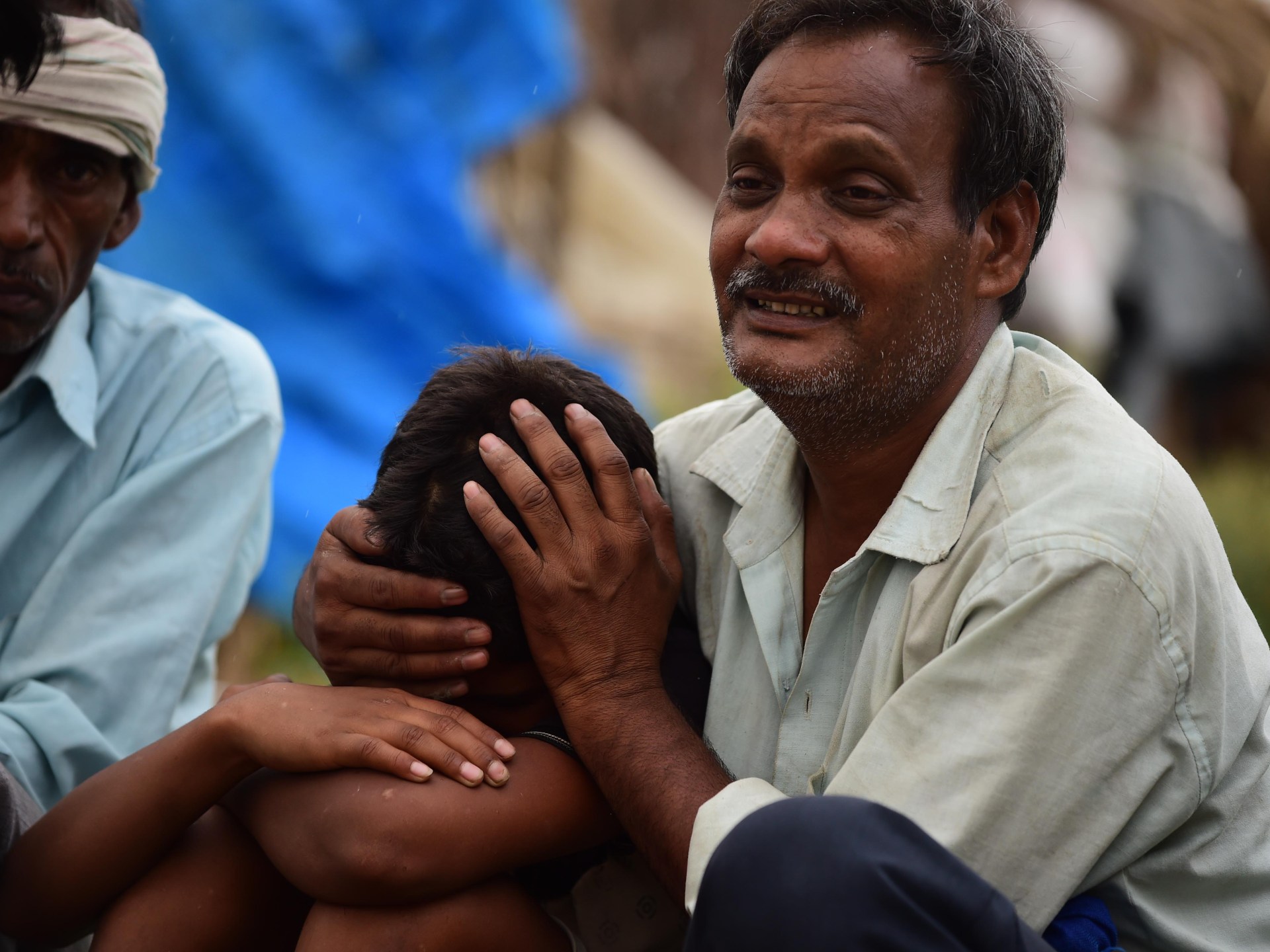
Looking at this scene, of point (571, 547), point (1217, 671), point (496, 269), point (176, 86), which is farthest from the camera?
point (496, 269)

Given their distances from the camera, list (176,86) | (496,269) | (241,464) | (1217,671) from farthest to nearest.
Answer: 1. (496,269)
2. (176,86)
3. (241,464)
4. (1217,671)

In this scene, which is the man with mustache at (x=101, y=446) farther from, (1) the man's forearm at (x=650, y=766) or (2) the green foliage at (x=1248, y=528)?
(2) the green foliage at (x=1248, y=528)

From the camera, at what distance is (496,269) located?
5.86 meters

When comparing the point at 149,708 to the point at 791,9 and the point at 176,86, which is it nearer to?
the point at 791,9

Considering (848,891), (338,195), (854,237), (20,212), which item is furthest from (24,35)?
(338,195)

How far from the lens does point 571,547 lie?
2.42 m

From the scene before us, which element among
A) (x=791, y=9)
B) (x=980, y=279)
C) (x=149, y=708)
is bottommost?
(x=149, y=708)

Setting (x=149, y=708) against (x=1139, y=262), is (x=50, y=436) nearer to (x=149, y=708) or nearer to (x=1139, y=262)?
(x=149, y=708)

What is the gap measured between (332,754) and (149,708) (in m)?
1.04

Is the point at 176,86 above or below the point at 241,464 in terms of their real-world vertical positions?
above

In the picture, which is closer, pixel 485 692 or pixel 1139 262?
pixel 485 692

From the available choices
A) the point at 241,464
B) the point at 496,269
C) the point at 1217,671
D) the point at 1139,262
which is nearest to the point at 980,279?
the point at 1217,671

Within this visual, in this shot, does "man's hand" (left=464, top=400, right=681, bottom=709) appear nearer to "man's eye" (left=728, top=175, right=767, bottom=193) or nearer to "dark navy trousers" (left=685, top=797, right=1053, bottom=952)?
"man's eye" (left=728, top=175, right=767, bottom=193)

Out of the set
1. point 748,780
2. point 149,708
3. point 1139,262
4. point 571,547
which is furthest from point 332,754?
point 1139,262
